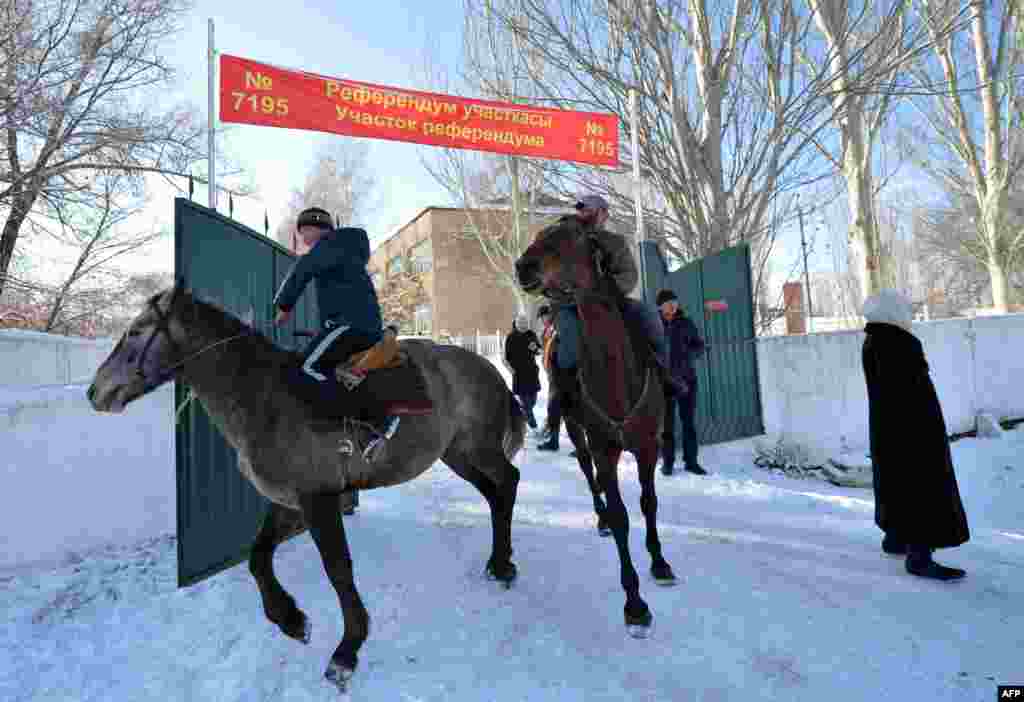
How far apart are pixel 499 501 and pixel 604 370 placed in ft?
4.33

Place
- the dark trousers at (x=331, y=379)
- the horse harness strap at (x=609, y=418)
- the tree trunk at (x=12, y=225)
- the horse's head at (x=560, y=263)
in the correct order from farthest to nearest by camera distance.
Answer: the tree trunk at (x=12, y=225)
the horse harness strap at (x=609, y=418)
the horse's head at (x=560, y=263)
the dark trousers at (x=331, y=379)

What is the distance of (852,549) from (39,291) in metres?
14.6

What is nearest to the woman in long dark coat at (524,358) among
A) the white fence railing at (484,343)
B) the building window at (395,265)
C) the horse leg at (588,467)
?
the horse leg at (588,467)

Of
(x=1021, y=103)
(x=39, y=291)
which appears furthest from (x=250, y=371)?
(x=1021, y=103)

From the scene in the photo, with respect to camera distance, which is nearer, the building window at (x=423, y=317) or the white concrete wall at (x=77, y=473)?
the white concrete wall at (x=77, y=473)

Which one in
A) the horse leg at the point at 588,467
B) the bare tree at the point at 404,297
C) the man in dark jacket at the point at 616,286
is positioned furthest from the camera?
the bare tree at the point at 404,297

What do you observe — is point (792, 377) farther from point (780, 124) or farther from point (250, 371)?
point (250, 371)

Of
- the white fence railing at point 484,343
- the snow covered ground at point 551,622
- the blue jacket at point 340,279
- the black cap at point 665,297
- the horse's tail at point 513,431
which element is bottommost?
the snow covered ground at point 551,622

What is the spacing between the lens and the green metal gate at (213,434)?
4.03m

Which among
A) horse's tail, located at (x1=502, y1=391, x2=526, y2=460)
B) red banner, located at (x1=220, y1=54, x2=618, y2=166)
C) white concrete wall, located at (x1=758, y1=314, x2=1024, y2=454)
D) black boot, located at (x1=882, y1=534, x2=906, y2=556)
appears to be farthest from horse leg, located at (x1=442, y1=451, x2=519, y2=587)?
white concrete wall, located at (x1=758, y1=314, x2=1024, y2=454)

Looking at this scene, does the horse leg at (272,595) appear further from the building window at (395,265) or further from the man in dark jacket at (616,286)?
the building window at (395,265)

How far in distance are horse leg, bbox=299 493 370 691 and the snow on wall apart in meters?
3.02

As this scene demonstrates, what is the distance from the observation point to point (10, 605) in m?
3.86

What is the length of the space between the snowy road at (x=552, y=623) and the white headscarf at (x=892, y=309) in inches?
72.0
